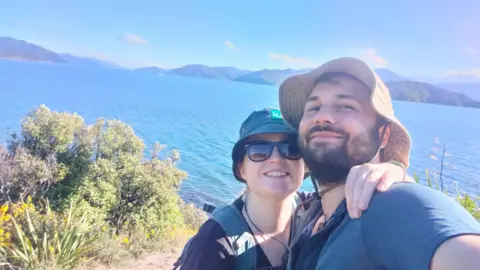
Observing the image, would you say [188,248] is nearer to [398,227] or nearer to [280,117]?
[280,117]

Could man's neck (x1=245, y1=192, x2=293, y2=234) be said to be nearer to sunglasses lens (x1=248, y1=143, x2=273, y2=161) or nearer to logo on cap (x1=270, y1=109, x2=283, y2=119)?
sunglasses lens (x1=248, y1=143, x2=273, y2=161)

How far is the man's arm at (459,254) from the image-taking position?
2.35 feet

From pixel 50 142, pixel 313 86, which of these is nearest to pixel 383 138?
pixel 313 86

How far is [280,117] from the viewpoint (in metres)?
2.10

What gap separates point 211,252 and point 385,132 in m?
0.85

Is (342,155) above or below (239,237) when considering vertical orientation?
above

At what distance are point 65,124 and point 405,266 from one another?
A: 416 inches

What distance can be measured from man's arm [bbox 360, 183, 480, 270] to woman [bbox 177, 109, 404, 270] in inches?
31.2

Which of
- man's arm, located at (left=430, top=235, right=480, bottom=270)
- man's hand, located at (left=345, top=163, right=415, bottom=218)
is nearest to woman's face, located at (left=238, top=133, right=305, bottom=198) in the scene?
man's hand, located at (left=345, top=163, right=415, bottom=218)

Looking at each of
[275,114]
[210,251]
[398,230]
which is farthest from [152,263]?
[398,230]

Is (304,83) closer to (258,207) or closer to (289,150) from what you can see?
(289,150)

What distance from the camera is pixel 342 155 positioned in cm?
143

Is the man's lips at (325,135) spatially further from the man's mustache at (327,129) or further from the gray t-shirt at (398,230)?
the gray t-shirt at (398,230)

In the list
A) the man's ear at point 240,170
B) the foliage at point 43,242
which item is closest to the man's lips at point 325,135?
the man's ear at point 240,170
